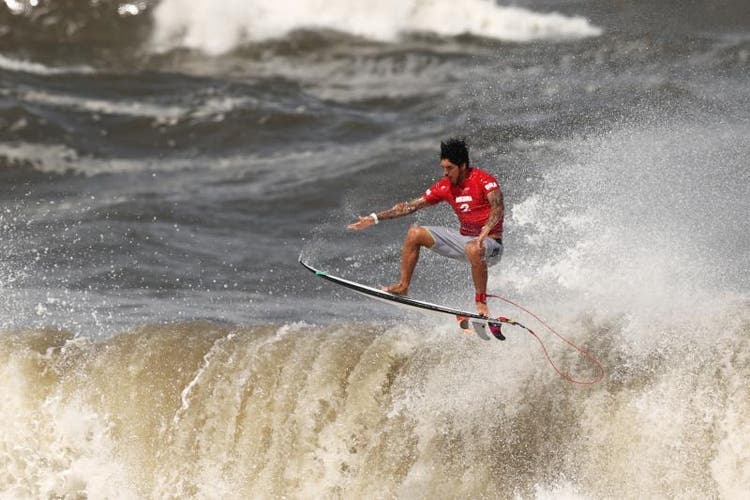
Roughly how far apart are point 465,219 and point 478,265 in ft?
1.61

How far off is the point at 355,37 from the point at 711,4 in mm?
9188

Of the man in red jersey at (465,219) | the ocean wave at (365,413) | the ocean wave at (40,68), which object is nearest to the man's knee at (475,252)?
the man in red jersey at (465,219)

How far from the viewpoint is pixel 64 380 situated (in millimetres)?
12781

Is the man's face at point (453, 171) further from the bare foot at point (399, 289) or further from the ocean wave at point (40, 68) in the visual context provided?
the ocean wave at point (40, 68)

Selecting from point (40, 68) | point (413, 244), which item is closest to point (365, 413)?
point (413, 244)

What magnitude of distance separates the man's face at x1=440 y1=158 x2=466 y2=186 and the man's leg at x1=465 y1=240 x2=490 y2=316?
2.10 ft

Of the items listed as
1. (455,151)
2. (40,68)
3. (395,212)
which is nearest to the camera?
(455,151)

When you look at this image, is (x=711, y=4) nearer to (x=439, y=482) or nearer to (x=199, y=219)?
(x=199, y=219)

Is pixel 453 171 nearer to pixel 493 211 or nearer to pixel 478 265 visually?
pixel 493 211

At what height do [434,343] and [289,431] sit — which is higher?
[434,343]

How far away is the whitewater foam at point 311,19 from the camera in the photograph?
1098 inches

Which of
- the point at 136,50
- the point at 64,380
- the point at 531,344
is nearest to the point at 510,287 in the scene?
the point at 531,344

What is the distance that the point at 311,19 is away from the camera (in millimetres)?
29391

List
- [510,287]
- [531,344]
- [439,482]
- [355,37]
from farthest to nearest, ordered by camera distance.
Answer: [355,37] < [510,287] < [531,344] < [439,482]
